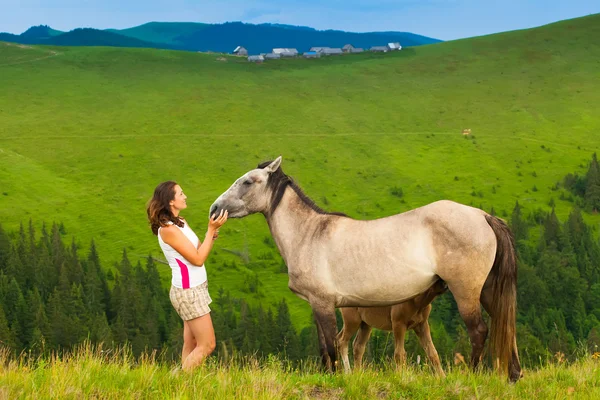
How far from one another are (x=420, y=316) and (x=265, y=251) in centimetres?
9632

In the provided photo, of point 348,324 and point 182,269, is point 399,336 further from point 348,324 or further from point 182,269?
point 182,269

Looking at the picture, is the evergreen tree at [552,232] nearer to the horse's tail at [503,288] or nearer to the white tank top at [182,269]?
the horse's tail at [503,288]

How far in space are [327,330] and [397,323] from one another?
3.04 m

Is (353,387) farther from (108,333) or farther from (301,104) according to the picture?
(301,104)

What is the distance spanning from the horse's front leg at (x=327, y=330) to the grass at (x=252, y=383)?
1352 mm

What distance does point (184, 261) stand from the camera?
8.78 meters

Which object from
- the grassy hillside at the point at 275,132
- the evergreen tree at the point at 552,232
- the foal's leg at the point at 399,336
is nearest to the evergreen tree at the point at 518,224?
the grassy hillside at the point at 275,132

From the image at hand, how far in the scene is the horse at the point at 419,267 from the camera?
9.94 meters

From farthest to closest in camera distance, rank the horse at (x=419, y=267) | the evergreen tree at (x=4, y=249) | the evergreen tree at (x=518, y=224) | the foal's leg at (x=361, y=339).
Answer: the evergreen tree at (x=518, y=224), the evergreen tree at (x=4, y=249), the foal's leg at (x=361, y=339), the horse at (x=419, y=267)

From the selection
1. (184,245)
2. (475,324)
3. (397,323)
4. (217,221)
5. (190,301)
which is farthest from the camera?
(397,323)

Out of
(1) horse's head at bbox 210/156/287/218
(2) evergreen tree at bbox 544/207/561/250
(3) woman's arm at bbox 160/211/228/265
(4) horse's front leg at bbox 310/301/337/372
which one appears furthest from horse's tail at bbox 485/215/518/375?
(2) evergreen tree at bbox 544/207/561/250

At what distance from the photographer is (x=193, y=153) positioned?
126 metres

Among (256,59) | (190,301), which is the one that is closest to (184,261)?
(190,301)

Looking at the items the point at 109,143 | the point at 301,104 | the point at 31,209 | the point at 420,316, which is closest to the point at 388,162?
the point at 301,104
